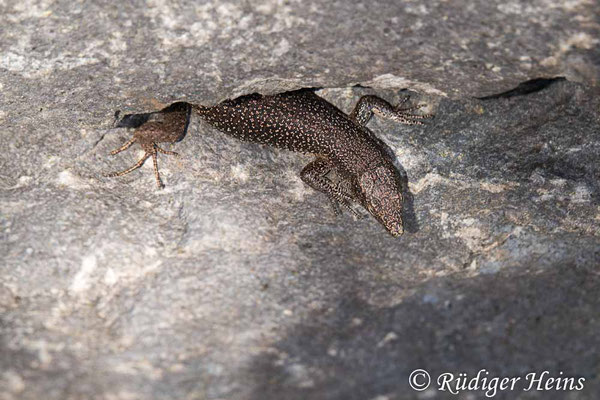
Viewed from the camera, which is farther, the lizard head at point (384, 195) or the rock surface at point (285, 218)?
Answer: the lizard head at point (384, 195)

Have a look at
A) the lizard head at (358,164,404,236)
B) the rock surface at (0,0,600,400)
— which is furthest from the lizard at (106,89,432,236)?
the rock surface at (0,0,600,400)

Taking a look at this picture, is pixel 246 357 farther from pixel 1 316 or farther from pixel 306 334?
pixel 1 316

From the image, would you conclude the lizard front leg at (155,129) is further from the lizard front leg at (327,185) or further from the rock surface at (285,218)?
the lizard front leg at (327,185)

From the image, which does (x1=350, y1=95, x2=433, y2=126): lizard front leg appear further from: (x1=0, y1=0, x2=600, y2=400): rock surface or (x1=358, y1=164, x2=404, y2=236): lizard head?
(x1=358, y1=164, x2=404, y2=236): lizard head

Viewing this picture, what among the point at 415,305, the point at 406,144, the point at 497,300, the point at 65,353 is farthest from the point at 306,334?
the point at 406,144

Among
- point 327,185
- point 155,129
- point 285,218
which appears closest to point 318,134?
point 327,185

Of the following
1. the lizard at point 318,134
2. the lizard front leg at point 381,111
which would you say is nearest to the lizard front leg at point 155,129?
the lizard at point 318,134
